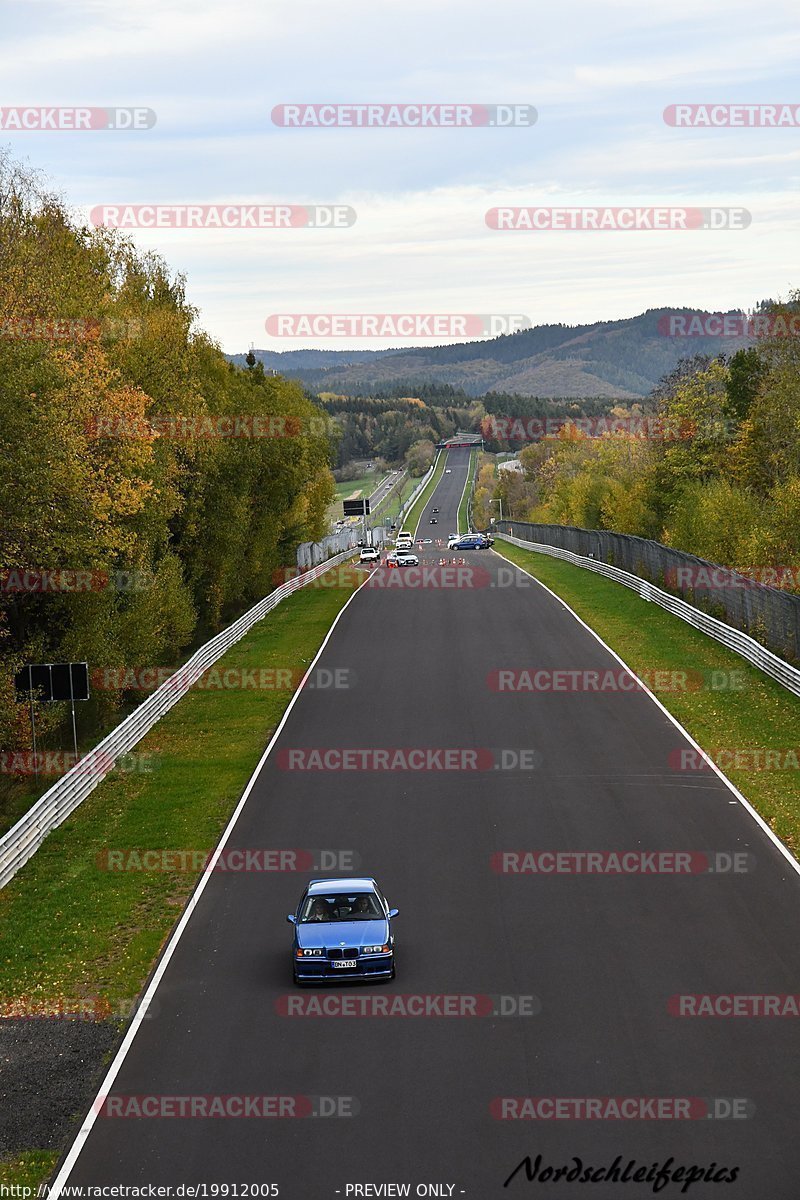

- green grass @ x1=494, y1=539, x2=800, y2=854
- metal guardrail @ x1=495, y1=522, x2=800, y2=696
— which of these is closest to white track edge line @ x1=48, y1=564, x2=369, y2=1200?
green grass @ x1=494, y1=539, x2=800, y2=854

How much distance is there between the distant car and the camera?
17.3 meters

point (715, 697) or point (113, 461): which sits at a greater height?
point (113, 461)

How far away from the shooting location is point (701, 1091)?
13.8m

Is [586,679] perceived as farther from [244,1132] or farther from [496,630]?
[244,1132]

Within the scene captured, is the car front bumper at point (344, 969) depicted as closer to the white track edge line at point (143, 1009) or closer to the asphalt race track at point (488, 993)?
the asphalt race track at point (488, 993)

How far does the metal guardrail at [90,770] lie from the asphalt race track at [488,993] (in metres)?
4.23

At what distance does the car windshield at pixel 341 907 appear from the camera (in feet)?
59.1

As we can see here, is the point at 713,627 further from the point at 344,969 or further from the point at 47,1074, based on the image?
the point at 47,1074

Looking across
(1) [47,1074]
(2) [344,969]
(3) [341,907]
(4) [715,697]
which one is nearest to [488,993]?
(2) [344,969]

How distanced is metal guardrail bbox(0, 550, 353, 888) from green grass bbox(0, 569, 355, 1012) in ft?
0.85

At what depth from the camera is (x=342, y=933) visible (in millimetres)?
17609

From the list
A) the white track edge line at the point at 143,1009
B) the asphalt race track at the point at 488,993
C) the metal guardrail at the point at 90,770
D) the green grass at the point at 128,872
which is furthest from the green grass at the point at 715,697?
the metal guardrail at the point at 90,770

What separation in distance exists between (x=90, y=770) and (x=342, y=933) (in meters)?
13.7

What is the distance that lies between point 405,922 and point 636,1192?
26.7ft
